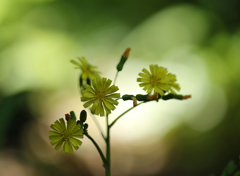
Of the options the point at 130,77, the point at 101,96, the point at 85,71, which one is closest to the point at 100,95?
the point at 101,96

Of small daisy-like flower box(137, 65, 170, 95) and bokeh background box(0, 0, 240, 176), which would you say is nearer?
small daisy-like flower box(137, 65, 170, 95)

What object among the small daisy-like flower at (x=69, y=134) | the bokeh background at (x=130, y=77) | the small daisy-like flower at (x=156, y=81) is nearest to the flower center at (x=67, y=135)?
the small daisy-like flower at (x=69, y=134)

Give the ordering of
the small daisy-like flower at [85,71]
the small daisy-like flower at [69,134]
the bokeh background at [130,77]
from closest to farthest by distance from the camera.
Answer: the small daisy-like flower at [69,134] < the small daisy-like flower at [85,71] < the bokeh background at [130,77]

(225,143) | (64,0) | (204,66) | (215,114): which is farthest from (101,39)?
(225,143)

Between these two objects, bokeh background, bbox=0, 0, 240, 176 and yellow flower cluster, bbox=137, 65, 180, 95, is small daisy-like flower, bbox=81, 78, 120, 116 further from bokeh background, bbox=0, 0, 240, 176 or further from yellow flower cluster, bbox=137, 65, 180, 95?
bokeh background, bbox=0, 0, 240, 176

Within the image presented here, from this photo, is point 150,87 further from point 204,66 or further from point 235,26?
point 235,26

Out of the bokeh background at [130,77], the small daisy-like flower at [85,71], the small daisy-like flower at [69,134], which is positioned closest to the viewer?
the small daisy-like flower at [69,134]

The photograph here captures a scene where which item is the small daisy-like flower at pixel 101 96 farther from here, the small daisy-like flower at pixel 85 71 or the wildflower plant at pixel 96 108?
the small daisy-like flower at pixel 85 71

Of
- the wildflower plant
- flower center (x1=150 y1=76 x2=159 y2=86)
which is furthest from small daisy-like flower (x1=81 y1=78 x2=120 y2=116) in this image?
flower center (x1=150 y1=76 x2=159 y2=86)
